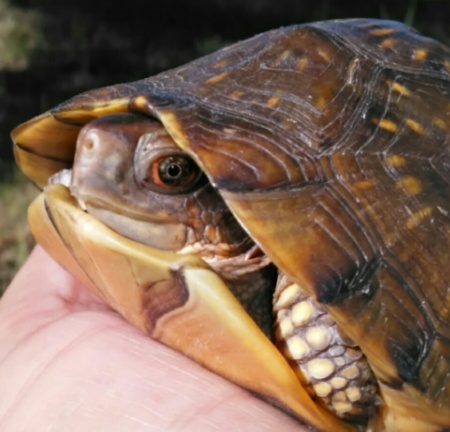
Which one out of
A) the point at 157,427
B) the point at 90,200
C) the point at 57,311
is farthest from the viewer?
the point at 57,311

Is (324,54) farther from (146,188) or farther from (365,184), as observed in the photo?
(146,188)

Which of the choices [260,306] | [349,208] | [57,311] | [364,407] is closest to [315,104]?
[349,208]

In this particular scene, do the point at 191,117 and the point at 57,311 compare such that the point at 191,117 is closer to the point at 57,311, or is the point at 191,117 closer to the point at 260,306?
the point at 260,306

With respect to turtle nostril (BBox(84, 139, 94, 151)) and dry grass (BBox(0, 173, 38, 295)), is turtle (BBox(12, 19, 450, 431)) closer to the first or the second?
turtle nostril (BBox(84, 139, 94, 151))

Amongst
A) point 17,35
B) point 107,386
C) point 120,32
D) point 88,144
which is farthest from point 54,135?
point 120,32

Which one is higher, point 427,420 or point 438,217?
point 438,217

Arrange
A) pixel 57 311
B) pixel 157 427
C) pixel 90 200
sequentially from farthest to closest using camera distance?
pixel 57 311
pixel 90 200
pixel 157 427

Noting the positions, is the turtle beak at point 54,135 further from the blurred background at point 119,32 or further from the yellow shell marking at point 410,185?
the blurred background at point 119,32
